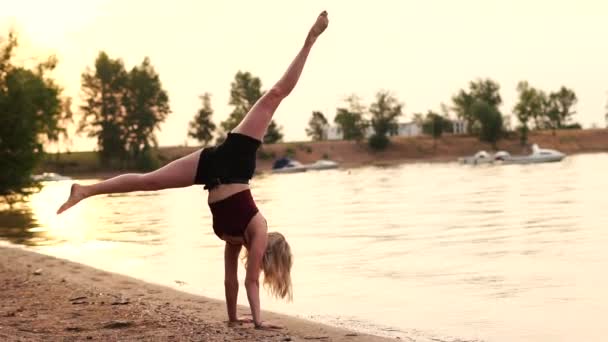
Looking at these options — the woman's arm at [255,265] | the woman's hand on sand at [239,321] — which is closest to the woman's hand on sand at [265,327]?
the woman's arm at [255,265]

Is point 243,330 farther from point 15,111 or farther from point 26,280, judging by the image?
point 15,111

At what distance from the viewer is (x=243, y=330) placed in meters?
9.95

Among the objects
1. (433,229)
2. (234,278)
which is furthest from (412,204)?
(234,278)

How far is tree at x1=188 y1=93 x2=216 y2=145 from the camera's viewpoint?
145500 mm

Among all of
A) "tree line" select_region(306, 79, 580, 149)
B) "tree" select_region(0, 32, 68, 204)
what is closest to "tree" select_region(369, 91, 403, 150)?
"tree line" select_region(306, 79, 580, 149)

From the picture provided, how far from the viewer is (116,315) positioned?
36.1ft

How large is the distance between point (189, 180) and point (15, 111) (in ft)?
129

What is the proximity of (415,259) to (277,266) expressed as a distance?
9121mm

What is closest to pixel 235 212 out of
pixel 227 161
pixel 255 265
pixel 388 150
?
pixel 227 161

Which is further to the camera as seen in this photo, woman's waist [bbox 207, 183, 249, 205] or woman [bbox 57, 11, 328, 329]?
woman's waist [bbox 207, 183, 249, 205]

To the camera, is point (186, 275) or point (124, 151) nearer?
point (186, 275)

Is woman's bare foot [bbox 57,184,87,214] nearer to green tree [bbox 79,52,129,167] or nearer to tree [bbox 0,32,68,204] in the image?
tree [bbox 0,32,68,204]

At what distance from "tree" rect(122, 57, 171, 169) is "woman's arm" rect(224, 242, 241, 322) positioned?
124411 mm

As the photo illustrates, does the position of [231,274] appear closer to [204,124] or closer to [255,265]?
[255,265]
